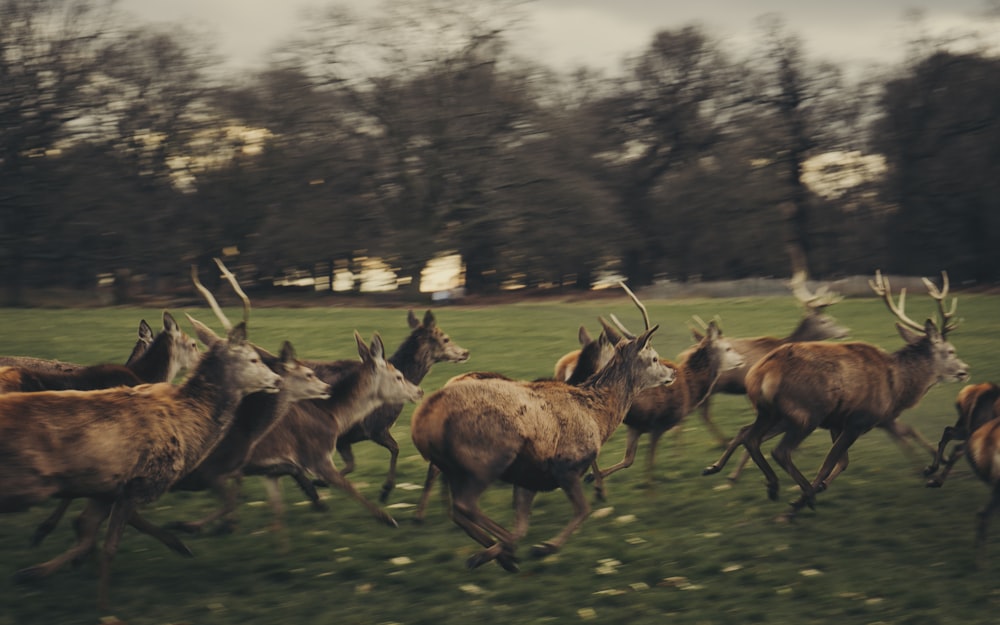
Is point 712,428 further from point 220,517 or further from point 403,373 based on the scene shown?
point 220,517

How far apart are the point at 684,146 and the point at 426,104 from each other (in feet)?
42.6

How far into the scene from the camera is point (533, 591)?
24.7 feet

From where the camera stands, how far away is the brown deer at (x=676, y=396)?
10.4 metres

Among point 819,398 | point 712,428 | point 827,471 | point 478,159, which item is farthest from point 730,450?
point 478,159

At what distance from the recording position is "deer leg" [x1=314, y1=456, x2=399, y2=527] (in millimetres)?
8789

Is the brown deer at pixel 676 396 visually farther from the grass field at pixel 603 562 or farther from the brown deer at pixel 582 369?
the brown deer at pixel 582 369

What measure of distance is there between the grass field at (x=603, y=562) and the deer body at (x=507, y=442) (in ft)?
1.34

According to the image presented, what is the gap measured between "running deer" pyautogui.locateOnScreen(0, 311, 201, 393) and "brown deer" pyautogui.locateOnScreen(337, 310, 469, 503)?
5.51 feet

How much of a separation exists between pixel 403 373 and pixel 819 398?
4.48 meters

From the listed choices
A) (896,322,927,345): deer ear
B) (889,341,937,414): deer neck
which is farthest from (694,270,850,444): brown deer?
(889,341,937,414): deer neck

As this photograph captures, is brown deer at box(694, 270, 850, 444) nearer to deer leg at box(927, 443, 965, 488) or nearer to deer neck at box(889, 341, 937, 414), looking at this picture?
deer neck at box(889, 341, 937, 414)

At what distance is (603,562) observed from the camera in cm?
813

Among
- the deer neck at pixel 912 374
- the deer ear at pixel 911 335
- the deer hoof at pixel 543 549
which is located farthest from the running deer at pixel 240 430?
the deer ear at pixel 911 335

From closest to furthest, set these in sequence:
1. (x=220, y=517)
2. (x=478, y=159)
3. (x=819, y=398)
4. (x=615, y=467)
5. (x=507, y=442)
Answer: (x=507, y=442)
(x=220, y=517)
(x=819, y=398)
(x=615, y=467)
(x=478, y=159)
